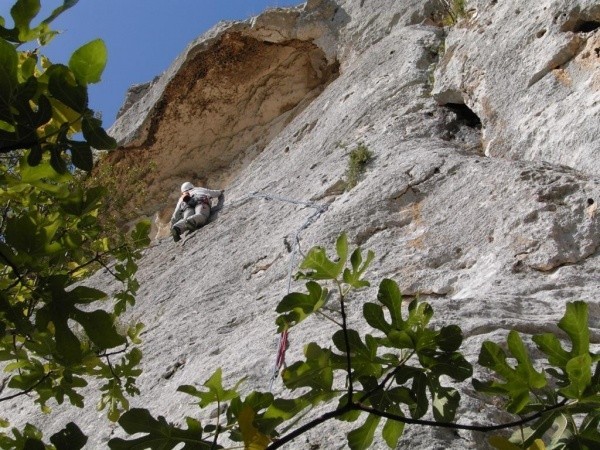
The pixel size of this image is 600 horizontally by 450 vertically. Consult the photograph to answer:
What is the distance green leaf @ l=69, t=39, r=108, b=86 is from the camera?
5.69ft

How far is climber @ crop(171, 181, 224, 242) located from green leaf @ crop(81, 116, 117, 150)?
20.1 ft

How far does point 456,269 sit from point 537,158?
1.53 m

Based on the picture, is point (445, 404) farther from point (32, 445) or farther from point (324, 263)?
point (32, 445)

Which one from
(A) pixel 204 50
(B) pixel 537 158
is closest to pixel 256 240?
(B) pixel 537 158

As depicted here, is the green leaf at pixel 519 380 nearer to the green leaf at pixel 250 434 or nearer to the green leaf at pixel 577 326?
the green leaf at pixel 577 326

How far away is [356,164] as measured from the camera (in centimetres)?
640

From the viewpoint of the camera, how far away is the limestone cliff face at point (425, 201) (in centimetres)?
396

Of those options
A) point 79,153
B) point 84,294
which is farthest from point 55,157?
point 84,294

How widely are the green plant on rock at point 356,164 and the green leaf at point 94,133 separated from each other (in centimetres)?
442

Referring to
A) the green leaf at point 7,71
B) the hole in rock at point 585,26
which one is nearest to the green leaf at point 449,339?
the green leaf at point 7,71

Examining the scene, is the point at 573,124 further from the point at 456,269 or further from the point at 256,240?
the point at 256,240

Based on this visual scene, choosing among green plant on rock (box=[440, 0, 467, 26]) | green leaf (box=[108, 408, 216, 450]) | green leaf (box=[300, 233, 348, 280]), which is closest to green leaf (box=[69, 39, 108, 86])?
green leaf (box=[300, 233, 348, 280])

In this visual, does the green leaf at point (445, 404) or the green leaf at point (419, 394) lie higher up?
the green leaf at point (419, 394)

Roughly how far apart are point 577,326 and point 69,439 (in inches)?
43.8
